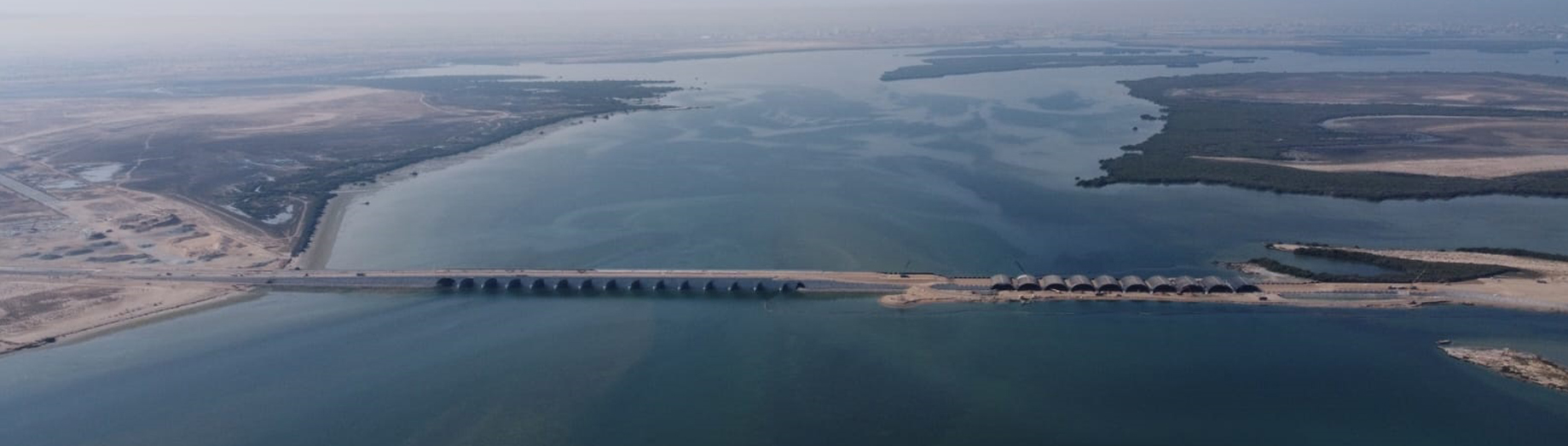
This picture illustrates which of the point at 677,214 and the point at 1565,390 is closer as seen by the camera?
the point at 1565,390

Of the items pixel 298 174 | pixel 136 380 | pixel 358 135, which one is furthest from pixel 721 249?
pixel 358 135

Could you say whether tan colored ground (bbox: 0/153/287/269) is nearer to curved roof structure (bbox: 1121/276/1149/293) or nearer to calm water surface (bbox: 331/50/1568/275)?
calm water surface (bbox: 331/50/1568/275)

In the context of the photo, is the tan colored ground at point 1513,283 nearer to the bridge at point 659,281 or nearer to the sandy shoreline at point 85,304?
the bridge at point 659,281

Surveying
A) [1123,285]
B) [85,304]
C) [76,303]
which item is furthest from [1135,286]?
[76,303]

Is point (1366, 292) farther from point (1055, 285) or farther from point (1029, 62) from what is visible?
point (1029, 62)

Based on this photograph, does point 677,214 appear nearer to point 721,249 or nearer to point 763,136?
point 721,249

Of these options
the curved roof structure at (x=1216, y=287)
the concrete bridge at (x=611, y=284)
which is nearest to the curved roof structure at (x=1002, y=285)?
the curved roof structure at (x=1216, y=287)
